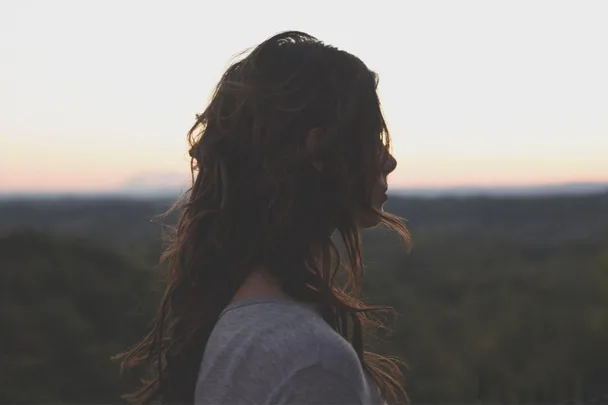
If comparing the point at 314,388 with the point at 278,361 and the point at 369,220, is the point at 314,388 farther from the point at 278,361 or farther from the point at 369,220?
the point at 369,220

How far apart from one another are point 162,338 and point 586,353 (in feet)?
12.9

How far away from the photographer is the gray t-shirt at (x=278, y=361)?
2.41ft

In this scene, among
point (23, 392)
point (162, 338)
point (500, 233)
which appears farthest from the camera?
point (500, 233)

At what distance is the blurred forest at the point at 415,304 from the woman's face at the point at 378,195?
236 centimetres

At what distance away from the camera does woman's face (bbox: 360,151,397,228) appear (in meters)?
1.00

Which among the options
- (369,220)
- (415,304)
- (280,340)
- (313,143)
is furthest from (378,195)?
(415,304)

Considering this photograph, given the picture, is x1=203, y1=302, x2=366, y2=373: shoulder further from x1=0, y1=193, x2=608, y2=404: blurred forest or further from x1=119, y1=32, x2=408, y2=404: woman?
x1=0, y1=193, x2=608, y2=404: blurred forest

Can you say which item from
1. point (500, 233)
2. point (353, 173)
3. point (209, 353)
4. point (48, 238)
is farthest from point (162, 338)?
point (500, 233)

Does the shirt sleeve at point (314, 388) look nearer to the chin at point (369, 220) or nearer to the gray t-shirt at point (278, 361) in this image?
the gray t-shirt at point (278, 361)

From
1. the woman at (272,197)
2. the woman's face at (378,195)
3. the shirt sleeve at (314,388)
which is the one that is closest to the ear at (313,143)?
the woman at (272,197)

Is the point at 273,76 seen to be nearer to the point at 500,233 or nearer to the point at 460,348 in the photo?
the point at 460,348

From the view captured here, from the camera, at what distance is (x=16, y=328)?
397 centimetres

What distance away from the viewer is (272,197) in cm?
90

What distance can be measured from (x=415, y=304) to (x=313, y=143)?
426cm
